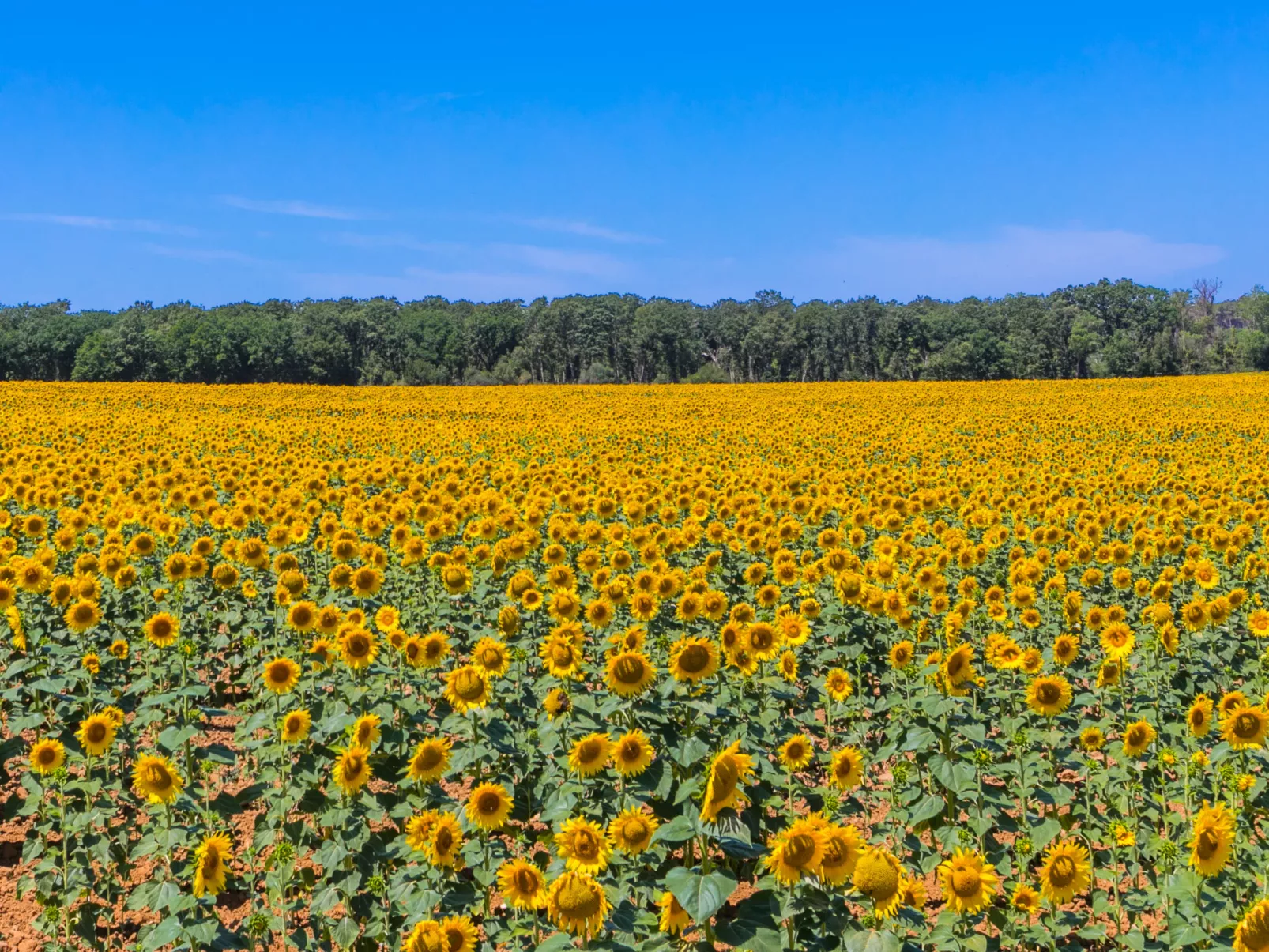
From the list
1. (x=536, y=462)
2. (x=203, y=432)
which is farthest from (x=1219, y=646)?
(x=203, y=432)

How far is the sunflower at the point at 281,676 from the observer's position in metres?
4.92

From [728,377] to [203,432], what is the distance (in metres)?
107

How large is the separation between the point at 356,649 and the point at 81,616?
2490mm

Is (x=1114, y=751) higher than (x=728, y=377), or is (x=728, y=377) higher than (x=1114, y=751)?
(x=728, y=377)

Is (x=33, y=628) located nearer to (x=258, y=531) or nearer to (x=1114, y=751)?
(x=258, y=531)

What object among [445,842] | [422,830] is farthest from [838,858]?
[422,830]

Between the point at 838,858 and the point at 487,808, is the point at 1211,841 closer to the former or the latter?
the point at 838,858

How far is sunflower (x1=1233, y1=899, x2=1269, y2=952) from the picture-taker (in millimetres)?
3121

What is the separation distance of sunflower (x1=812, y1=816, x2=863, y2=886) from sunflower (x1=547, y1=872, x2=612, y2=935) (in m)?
0.81

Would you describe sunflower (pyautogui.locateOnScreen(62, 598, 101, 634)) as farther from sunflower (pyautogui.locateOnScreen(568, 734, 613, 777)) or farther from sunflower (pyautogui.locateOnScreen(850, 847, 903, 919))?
sunflower (pyautogui.locateOnScreen(850, 847, 903, 919))

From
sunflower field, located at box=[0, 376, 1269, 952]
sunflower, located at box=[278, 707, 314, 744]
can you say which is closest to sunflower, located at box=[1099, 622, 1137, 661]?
sunflower field, located at box=[0, 376, 1269, 952]

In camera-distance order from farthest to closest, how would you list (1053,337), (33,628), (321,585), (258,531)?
(1053,337) → (258,531) → (321,585) → (33,628)

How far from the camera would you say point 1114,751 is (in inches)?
200

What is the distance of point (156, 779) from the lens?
420 cm
